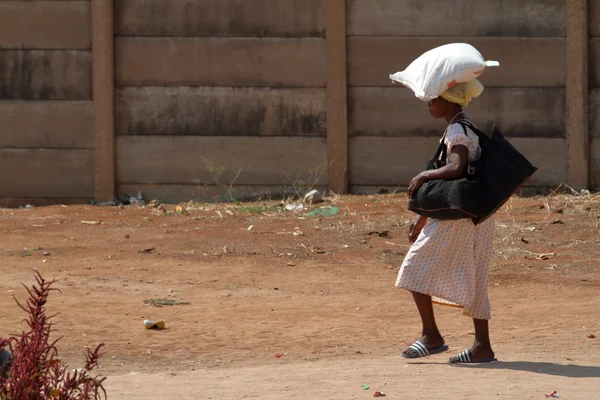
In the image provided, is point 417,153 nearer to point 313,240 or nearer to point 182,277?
point 313,240

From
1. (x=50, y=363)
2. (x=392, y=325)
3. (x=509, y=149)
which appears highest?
(x=509, y=149)

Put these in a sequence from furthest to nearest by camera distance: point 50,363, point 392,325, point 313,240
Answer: point 313,240, point 392,325, point 50,363

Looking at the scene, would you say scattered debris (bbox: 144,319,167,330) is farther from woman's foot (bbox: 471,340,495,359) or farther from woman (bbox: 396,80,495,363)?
woman's foot (bbox: 471,340,495,359)

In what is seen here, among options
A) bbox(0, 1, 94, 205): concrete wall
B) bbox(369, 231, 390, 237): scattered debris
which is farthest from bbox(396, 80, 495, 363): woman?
bbox(0, 1, 94, 205): concrete wall

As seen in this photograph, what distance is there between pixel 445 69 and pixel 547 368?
1531 mm

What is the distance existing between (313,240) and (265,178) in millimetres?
2034

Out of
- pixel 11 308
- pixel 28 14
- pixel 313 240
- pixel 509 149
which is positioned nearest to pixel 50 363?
pixel 509 149

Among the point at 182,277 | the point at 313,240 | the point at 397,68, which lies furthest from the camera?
the point at 397,68

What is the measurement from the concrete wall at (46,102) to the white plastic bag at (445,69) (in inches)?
266

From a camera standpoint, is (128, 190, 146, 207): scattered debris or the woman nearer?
the woman

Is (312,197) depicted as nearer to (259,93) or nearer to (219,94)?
(259,93)

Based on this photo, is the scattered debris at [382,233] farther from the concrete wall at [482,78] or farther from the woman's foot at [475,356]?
the woman's foot at [475,356]

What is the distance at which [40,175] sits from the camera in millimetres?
11352

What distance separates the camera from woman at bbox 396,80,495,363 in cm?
512
